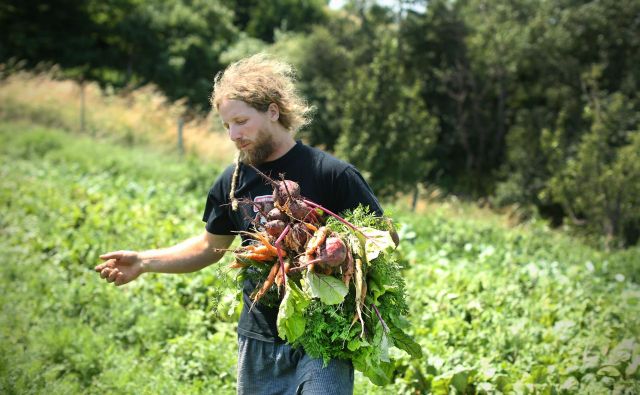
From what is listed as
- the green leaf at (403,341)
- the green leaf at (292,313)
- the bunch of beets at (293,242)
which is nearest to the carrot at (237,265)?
the bunch of beets at (293,242)

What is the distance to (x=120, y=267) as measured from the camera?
9.45 feet

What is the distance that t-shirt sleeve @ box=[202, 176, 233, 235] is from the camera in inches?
111

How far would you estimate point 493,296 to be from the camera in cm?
483

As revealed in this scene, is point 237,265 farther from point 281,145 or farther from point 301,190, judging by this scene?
point 281,145

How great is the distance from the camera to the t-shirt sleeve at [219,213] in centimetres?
283

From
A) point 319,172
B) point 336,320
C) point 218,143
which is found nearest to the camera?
point 336,320

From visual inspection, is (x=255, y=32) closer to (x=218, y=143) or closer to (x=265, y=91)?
(x=218, y=143)

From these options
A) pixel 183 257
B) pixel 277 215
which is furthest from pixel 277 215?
pixel 183 257

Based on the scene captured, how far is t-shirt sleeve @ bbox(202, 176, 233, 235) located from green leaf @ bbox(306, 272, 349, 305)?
0.76m

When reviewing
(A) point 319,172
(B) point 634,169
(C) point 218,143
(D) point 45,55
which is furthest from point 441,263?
(D) point 45,55

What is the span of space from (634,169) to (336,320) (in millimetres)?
12896

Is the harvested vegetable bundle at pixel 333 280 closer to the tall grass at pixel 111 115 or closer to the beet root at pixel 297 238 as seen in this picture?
the beet root at pixel 297 238

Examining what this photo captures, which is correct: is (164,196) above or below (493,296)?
below

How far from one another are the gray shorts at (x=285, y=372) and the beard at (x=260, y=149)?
0.75 m
